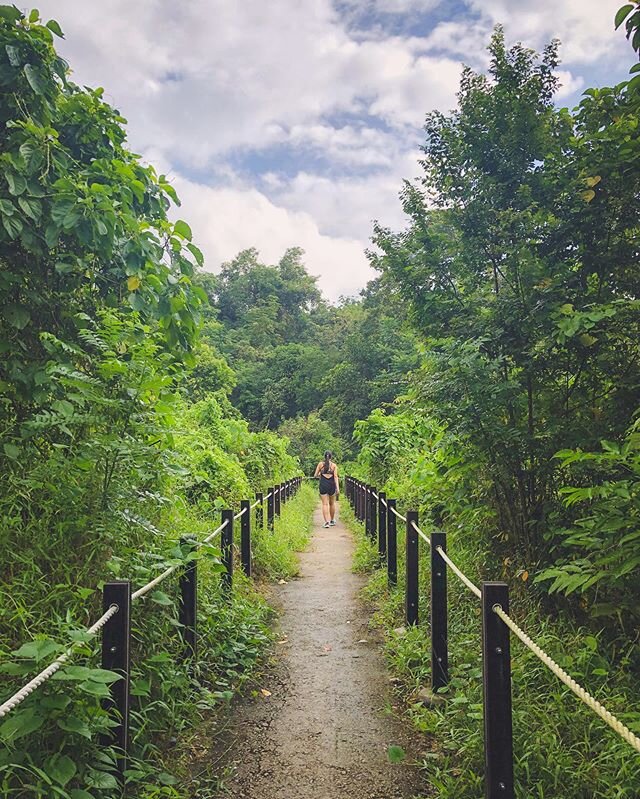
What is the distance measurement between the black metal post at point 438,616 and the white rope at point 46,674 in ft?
7.09

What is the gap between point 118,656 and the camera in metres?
2.62

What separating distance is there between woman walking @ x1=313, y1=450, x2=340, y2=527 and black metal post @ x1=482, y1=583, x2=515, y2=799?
32.8 ft

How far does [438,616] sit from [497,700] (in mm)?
1536

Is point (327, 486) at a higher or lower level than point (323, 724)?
higher

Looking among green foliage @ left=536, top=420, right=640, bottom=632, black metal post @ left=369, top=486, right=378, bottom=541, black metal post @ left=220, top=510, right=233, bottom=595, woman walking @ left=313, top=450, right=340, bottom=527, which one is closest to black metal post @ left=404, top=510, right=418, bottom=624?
green foliage @ left=536, top=420, right=640, bottom=632

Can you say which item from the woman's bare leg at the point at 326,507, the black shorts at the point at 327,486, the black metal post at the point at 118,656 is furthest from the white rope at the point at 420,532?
the woman's bare leg at the point at 326,507

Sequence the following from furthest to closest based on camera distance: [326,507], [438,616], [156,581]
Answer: [326,507] < [438,616] < [156,581]

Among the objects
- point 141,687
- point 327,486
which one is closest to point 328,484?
point 327,486

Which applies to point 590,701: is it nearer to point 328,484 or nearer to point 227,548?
point 227,548

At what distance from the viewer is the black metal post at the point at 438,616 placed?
13.0ft

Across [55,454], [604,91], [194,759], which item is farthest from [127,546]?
[604,91]

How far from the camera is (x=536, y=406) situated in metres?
4.94

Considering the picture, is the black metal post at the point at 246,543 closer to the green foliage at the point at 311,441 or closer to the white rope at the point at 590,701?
the white rope at the point at 590,701

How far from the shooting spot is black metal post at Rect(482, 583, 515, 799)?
8.18 feet
